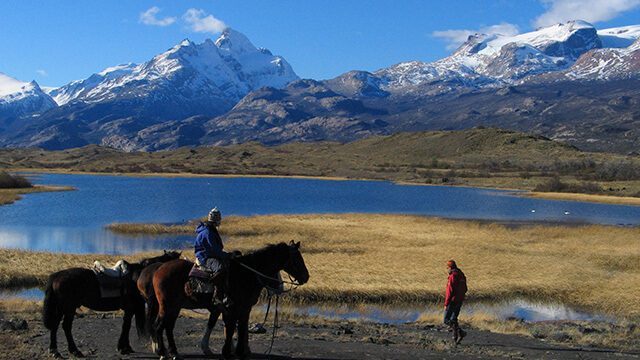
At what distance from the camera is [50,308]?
18188 millimetres

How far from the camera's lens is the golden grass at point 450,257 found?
3688 centimetres

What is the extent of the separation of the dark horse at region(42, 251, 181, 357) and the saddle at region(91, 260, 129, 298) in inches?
3.5

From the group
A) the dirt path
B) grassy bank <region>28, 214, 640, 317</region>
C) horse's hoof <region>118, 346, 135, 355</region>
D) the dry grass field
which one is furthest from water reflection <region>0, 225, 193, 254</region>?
horse's hoof <region>118, 346, 135, 355</region>

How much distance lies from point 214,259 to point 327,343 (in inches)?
241

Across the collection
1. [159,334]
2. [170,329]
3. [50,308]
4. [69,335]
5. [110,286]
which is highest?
[110,286]

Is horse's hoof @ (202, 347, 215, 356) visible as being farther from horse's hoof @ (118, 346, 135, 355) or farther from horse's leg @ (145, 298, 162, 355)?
horse's hoof @ (118, 346, 135, 355)

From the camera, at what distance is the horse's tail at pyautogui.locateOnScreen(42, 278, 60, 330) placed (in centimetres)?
1817

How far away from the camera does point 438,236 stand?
6512 cm

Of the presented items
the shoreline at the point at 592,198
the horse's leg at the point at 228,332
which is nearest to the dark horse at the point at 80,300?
the horse's leg at the point at 228,332

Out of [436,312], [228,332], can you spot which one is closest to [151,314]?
[228,332]

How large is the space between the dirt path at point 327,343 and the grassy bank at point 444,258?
31.4 ft

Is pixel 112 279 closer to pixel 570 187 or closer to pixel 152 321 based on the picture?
pixel 152 321

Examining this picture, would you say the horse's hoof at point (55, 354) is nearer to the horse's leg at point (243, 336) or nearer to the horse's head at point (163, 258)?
the horse's head at point (163, 258)

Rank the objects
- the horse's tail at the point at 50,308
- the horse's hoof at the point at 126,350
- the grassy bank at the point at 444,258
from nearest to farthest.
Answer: the horse's tail at the point at 50,308 → the horse's hoof at the point at 126,350 → the grassy bank at the point at 444,258
